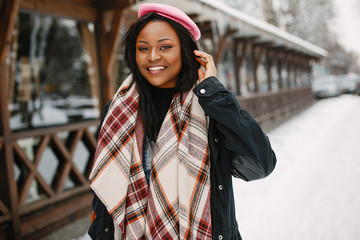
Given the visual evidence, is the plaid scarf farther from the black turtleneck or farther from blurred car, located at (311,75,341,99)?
blurred car, located at (311,75,341,99)

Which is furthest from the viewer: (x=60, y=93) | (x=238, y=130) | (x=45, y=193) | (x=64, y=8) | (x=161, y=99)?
(x=60, y=93)

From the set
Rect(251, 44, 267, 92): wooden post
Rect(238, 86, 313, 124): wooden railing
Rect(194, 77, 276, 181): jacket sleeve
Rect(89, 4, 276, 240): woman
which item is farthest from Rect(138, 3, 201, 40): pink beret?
Rect(251, 44, 267, 92): wooden post

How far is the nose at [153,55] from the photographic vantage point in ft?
4.38

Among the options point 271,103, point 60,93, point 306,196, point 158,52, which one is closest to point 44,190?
point 158,52

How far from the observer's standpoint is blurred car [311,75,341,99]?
2095cm

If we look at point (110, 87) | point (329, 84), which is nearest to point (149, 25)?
point (110, 87)

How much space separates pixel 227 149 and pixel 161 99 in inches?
17.5

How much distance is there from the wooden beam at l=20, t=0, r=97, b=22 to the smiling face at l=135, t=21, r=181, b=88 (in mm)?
2944

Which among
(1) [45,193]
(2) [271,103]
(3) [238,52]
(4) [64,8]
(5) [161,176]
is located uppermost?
(4) [64,8]

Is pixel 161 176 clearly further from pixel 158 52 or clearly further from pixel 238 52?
pixel 238 52

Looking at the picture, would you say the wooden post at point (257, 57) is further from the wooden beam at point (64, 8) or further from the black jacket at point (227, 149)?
the black jacket at point (227, 149)

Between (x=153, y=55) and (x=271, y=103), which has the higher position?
(x=153, y=55)

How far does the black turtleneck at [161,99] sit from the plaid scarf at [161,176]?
0.09 meters

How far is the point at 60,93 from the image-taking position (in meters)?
9.81
